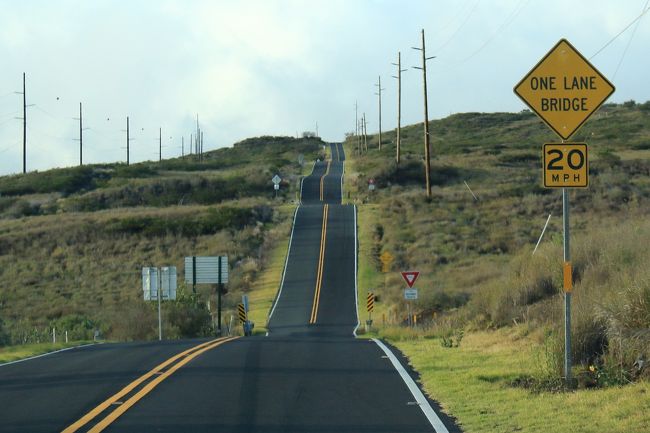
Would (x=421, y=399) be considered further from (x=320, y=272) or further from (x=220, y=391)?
(x=320, y=272)

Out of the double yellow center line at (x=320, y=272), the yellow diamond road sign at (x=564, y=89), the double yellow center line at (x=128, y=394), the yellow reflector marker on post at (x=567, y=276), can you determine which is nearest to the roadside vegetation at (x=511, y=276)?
the yellow reflector marker on post at (x=567, y=276)

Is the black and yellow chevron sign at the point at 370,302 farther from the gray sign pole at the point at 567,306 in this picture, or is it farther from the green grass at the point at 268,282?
the gray sign pole at the point at 567,306

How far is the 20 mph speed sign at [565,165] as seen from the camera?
11086 millimetres

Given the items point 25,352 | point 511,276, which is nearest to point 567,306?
point 511,276

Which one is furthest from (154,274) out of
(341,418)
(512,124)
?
(512,124)

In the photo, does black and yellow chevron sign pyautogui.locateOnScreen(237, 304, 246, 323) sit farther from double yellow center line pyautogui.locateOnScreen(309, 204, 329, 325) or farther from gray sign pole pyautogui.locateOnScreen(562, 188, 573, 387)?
gray sign pole pyautogui.locateOnScreen(562, 188, 573, 387)

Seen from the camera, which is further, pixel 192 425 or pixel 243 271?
pixel 243 271

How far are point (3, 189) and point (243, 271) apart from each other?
5035 centimetres

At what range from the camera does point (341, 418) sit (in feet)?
33.2

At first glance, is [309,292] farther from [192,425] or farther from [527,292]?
[192,425]

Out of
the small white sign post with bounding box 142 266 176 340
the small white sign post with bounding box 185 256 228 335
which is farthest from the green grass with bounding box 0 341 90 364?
the small white sign post with bounding box 185 256 228 335

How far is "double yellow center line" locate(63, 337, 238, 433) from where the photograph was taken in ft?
32.2

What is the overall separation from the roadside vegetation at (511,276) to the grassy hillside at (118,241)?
858cm

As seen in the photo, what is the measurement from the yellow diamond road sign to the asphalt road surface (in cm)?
402
